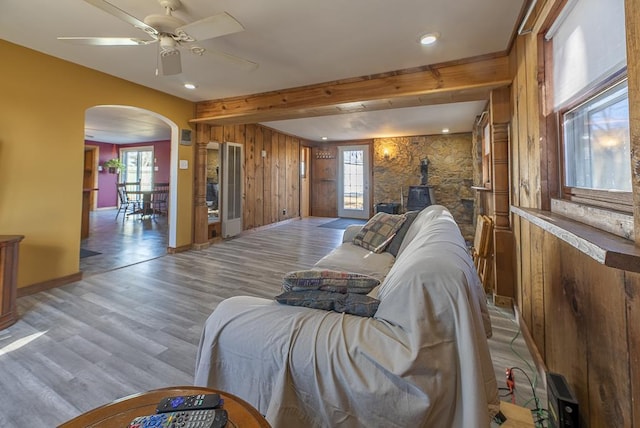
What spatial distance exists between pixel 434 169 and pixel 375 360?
22.6 feet

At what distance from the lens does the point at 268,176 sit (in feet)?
21.9

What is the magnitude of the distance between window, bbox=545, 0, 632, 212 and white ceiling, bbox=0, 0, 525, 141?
886mm

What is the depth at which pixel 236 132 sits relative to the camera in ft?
18.4

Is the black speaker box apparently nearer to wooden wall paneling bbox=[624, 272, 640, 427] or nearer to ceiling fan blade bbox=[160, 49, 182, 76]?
wooden wall paneling bbox=[624, 272, 640, 427]

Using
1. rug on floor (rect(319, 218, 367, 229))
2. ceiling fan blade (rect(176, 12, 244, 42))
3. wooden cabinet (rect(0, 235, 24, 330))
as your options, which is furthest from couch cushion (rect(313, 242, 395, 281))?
rug on floor (rect(319, 218, 367, 229))

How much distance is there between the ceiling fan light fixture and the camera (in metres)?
2.35

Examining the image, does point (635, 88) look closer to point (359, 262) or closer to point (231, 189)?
point (359, 262)

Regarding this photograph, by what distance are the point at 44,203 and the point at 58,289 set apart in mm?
908

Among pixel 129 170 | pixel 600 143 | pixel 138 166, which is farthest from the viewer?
pixel 129 170

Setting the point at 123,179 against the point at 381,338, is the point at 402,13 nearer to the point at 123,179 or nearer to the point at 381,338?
the point at 381,338

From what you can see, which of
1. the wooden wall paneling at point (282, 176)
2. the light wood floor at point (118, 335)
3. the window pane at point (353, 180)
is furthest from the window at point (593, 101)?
the window pane at point (353, 180)

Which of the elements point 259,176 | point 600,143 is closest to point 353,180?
point 259,176

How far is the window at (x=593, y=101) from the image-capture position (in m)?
0.99

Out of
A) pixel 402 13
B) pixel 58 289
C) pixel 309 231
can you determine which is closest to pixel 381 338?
pixel 402 13
